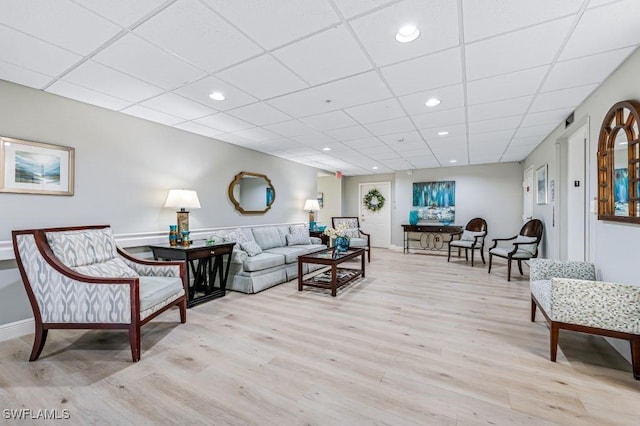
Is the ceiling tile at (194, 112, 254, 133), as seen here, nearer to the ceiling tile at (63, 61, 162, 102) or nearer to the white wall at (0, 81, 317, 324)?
the white wall at (0, 81, 317, 324)

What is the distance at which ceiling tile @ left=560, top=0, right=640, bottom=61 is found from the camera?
167 cm

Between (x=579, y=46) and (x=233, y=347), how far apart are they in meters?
3.50

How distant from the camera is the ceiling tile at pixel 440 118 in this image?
3.38 metres

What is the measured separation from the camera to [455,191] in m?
7.44

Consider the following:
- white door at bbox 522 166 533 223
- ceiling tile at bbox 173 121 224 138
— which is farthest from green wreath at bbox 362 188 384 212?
ceiling tile at bbox 173 121 224 138

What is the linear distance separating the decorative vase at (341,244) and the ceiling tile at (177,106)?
103 inches

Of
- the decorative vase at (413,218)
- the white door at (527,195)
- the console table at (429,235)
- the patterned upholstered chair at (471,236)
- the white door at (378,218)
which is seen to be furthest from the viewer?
the white door at (378,218)

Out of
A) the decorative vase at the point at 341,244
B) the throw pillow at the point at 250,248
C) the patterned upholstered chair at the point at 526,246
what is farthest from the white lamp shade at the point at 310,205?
the patterned upholstered chair at the point at 526,246

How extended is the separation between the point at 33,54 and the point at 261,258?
3051 mm

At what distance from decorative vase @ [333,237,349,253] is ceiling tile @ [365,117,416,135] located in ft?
5.72

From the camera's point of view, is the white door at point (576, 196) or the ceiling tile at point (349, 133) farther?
the ceiling tile at point (349, 133)

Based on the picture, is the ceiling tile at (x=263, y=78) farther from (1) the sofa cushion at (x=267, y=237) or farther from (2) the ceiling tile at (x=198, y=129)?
(1) the sofa cushion at (x=267, y=237)

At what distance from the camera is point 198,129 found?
4.08 m

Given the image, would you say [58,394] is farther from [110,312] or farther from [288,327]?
[288,327]
